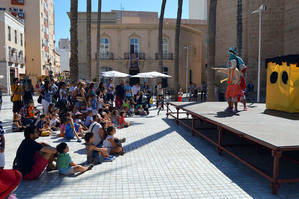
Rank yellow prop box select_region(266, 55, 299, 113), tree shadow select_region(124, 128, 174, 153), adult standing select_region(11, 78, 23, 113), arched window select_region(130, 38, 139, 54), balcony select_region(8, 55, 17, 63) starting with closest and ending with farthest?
tree shadow select_region(124, 128, 174, 153) → yellow prop box select_region(266, 55, 299, 113) → adult standing select_region(11, 78, 23, 113) → balcony select_region(8, 55, 17, 63) → arched window select_region(130, 38, 139, 54)

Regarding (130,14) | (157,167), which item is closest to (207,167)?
(157,167)

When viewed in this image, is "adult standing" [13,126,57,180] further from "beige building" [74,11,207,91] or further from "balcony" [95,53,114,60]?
"balcony" [95,53,114,60]

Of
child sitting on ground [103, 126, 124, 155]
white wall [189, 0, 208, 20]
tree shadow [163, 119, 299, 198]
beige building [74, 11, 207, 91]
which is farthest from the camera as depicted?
white wall [189, 0, 208, 20]

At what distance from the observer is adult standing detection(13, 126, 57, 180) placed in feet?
17.7

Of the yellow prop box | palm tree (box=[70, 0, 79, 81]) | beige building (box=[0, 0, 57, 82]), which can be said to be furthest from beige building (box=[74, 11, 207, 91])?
the yellow prop box

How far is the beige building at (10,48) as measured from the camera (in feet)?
105

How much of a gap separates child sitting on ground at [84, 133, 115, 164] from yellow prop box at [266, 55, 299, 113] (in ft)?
19.7

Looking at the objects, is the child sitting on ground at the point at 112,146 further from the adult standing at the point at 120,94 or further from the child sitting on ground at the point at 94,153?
the adult standing at the point at 120,94

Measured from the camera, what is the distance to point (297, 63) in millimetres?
8391

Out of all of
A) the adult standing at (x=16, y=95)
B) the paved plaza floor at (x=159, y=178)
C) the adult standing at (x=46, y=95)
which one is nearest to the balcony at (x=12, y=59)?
the adult standing at (x=16, y=95)

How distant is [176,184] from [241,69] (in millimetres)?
5639

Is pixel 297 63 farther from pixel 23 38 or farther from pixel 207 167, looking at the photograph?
pixel 23 38

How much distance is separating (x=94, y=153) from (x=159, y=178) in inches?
72.7

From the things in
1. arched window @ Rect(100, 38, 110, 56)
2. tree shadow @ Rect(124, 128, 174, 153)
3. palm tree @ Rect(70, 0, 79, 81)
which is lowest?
tree shadow @ Rect(124, 128, 174, 153)
